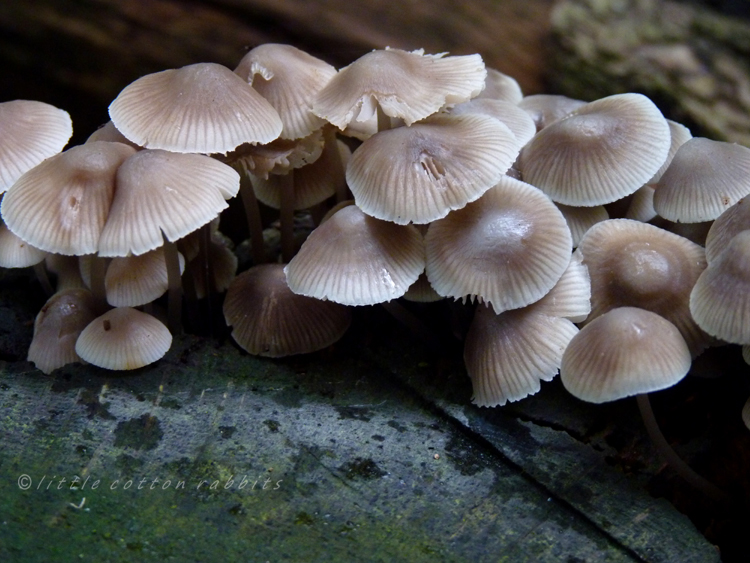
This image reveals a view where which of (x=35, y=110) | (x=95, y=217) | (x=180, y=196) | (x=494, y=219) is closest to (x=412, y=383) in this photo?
(x=494, y=219)

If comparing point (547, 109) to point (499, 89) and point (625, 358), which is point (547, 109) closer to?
point (499, 89)

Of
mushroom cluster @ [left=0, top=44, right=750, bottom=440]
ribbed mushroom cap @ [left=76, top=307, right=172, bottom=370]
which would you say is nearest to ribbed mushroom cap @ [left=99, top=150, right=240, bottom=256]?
mushroom cluster @ [left=0, top=44, right=750, bottom=440]

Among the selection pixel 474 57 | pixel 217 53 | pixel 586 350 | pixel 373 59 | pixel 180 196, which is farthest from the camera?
pixel 217 53

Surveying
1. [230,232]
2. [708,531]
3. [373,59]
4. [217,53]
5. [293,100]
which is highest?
[373,59]

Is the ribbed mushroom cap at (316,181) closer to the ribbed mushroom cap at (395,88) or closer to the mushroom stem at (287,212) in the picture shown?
the mushroom stem at (287,212)

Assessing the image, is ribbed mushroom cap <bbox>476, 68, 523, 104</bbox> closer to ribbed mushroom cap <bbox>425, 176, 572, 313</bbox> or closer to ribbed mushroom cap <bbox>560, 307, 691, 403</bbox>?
ribbed mushroom cap <bbox>425, 176, 572, 313</bbox>

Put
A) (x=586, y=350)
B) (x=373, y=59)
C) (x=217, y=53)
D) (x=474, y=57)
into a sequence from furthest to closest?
(x=217, y=53) < (x=474, y=57) < (x=373, y=59) < (x=586, y=350)

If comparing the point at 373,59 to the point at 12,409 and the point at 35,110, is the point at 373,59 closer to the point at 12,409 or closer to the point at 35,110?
the point at 35,110

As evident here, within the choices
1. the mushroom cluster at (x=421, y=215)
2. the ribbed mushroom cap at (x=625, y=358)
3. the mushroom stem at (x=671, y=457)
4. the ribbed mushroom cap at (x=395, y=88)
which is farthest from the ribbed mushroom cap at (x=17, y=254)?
the mushroom stem at (x=671, y=457)
